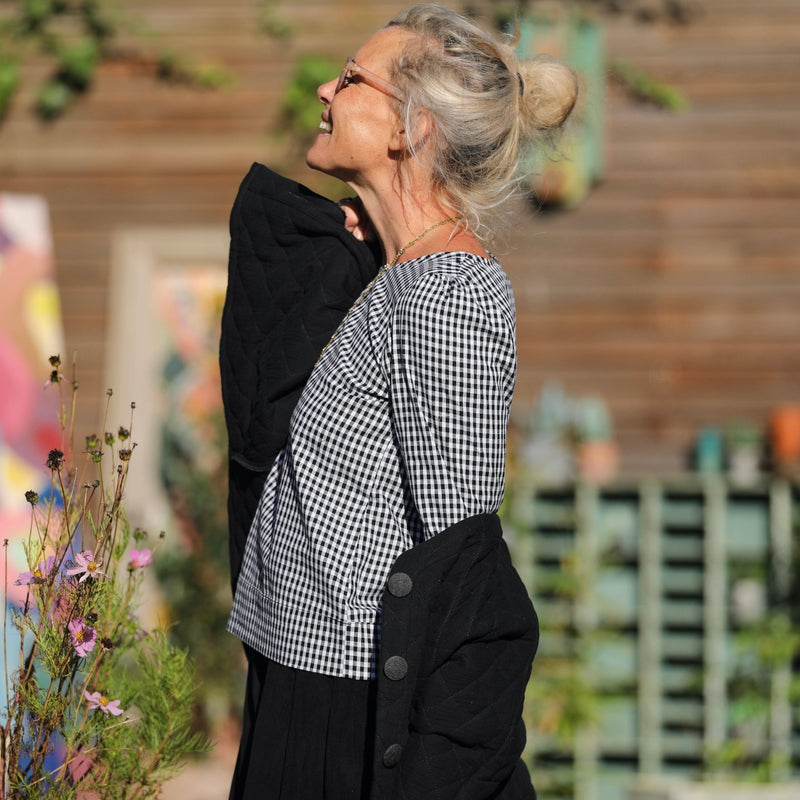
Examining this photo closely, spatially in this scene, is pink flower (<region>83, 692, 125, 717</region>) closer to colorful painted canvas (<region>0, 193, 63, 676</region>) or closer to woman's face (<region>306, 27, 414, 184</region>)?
woman's face (<region>306, 27, 414, 184</region>)

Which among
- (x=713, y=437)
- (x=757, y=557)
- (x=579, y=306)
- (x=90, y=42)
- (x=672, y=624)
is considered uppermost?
(x=90, y=42)

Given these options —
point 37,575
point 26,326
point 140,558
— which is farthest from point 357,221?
point 26,326

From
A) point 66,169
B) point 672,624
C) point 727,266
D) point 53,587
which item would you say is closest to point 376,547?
point 53,587

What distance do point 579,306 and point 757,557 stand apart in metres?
1.33

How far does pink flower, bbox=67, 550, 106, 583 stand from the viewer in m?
1.53

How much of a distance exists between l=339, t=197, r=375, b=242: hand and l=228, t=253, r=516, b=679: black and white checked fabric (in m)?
0.31

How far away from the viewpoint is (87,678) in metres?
1.58

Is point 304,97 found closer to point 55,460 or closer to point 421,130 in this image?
point 421,130

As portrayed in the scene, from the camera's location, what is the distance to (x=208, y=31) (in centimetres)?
541

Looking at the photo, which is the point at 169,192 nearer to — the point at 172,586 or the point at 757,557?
the point at 172,586

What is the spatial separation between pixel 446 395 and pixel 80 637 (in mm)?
583

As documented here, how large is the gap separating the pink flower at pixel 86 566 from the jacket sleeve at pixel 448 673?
39 cm

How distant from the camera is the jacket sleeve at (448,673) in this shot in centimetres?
147

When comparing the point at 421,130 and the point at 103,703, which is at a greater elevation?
the point at 421,130
